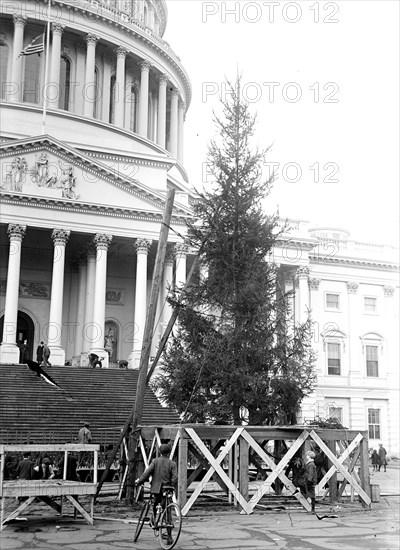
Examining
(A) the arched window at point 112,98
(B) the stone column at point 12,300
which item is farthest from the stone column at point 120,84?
(B) the stone column at point 12,300

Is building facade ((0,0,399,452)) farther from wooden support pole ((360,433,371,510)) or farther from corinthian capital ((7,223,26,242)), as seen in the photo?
wooden support pole ((360,433,371,510))

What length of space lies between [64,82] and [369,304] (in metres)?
29.7

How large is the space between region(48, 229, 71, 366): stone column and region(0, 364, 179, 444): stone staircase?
354 cm

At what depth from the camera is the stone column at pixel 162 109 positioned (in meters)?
63.8

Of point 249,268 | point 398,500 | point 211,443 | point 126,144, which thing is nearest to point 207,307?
point 249,268

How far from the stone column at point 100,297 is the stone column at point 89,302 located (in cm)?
56

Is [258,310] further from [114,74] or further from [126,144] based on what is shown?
[114,74]

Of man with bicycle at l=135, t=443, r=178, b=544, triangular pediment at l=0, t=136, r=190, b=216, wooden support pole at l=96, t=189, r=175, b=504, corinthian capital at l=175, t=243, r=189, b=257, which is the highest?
triangular pediment at l=0, t=136, r=190, b=216

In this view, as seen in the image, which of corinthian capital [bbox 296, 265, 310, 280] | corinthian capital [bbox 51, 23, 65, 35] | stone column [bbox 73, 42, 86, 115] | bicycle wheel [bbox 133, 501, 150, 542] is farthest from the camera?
stone column [bbox 73, 42, 86, 115]

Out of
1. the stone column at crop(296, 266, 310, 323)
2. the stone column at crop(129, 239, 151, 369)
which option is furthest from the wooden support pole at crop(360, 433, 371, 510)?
the stone column at crop(296, 266, 310, 323)

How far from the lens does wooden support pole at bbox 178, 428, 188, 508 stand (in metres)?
16.4

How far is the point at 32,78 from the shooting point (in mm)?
58469

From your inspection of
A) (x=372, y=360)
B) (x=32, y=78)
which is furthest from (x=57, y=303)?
(x=372, y=360)

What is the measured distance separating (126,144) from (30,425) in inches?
1311
